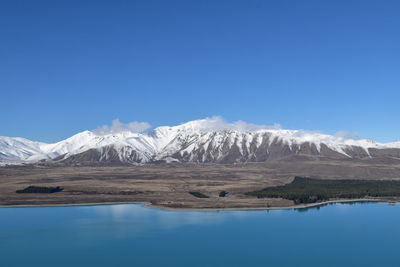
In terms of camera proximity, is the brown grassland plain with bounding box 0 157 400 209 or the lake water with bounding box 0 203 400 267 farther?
the brown grassland plain with bounding box 0 157 400 209

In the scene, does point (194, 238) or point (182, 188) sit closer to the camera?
point (194, 238)

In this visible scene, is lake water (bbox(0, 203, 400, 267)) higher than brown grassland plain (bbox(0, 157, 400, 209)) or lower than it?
lower

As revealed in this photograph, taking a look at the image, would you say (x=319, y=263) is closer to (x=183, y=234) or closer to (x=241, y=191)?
(x=183, y=234)

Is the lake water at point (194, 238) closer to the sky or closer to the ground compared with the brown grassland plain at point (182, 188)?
closer to the ground

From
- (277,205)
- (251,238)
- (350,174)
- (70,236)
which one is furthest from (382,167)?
(70,236)

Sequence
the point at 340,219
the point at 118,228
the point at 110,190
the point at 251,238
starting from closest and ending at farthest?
the point at 251,238, the point at 118,228, the point at 340,219, the point at 110,190

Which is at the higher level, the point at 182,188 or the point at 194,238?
the point at 182,188

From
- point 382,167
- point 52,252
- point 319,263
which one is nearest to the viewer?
point 319,263

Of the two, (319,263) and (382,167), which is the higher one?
(382,167)
